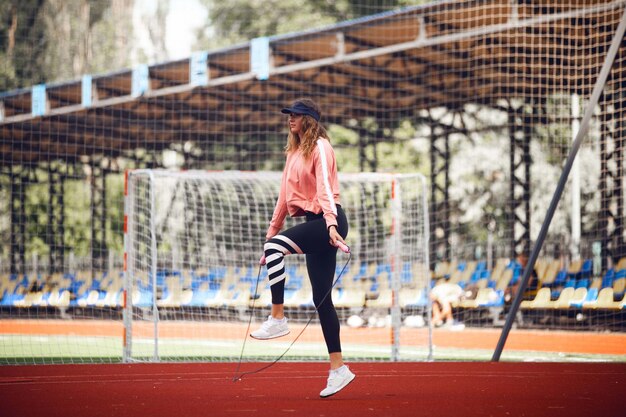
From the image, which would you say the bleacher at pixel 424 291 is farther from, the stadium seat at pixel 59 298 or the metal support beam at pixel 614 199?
the metal support beam at pixel 614 199

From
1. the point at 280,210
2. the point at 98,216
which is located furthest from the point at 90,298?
the point at 280,210

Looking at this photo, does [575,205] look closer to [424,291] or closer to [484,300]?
[484,300]

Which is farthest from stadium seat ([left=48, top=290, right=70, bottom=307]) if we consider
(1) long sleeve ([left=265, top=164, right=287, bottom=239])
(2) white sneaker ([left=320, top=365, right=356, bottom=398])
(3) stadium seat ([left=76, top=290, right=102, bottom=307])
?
(2) white sneaker ([left=320, top=365, right=356, bottom=398])

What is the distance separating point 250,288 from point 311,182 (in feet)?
42.2

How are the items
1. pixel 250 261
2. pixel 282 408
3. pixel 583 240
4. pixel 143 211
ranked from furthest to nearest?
pixel 583 240 → pixel 250 261 → pixel 143 211 → pixel 282 408

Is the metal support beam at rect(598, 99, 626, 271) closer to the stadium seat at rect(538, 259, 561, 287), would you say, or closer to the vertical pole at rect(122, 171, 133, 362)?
the stadium seat at rect(538, 259, 561, 287)

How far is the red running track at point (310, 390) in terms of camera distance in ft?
19.4

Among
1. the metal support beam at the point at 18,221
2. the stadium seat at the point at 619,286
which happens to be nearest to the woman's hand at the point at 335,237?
the stadium seat at the point at 619,286

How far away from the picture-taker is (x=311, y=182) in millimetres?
6367

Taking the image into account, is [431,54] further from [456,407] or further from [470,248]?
[456,407]

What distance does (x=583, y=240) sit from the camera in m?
24.7

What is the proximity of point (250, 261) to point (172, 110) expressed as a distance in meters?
6.98

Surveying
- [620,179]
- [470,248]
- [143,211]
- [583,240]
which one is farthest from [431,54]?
[470,248]

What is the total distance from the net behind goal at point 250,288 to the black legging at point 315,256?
17.0 ft
